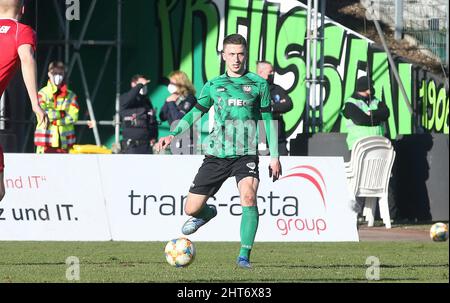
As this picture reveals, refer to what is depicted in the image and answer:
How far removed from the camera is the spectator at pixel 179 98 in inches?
786

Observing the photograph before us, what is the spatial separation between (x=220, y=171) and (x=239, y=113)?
2.12 feet

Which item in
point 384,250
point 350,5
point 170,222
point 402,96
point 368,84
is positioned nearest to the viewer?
point 384,250

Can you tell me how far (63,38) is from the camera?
84.2ft

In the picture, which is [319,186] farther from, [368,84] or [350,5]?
[350,5]

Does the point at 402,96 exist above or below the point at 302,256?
above

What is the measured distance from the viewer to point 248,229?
494 inches

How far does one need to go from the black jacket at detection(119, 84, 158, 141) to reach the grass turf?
5187 millimetres

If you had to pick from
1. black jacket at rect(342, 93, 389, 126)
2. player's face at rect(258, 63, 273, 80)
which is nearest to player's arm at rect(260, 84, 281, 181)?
player's face at rect(258, 63, 273, 80)

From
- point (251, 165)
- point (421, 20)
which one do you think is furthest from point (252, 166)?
point (421, 20)

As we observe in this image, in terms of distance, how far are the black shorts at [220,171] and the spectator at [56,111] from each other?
7104mm

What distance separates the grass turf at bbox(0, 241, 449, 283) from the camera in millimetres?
11594

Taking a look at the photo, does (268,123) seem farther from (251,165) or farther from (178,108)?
(178,108)
